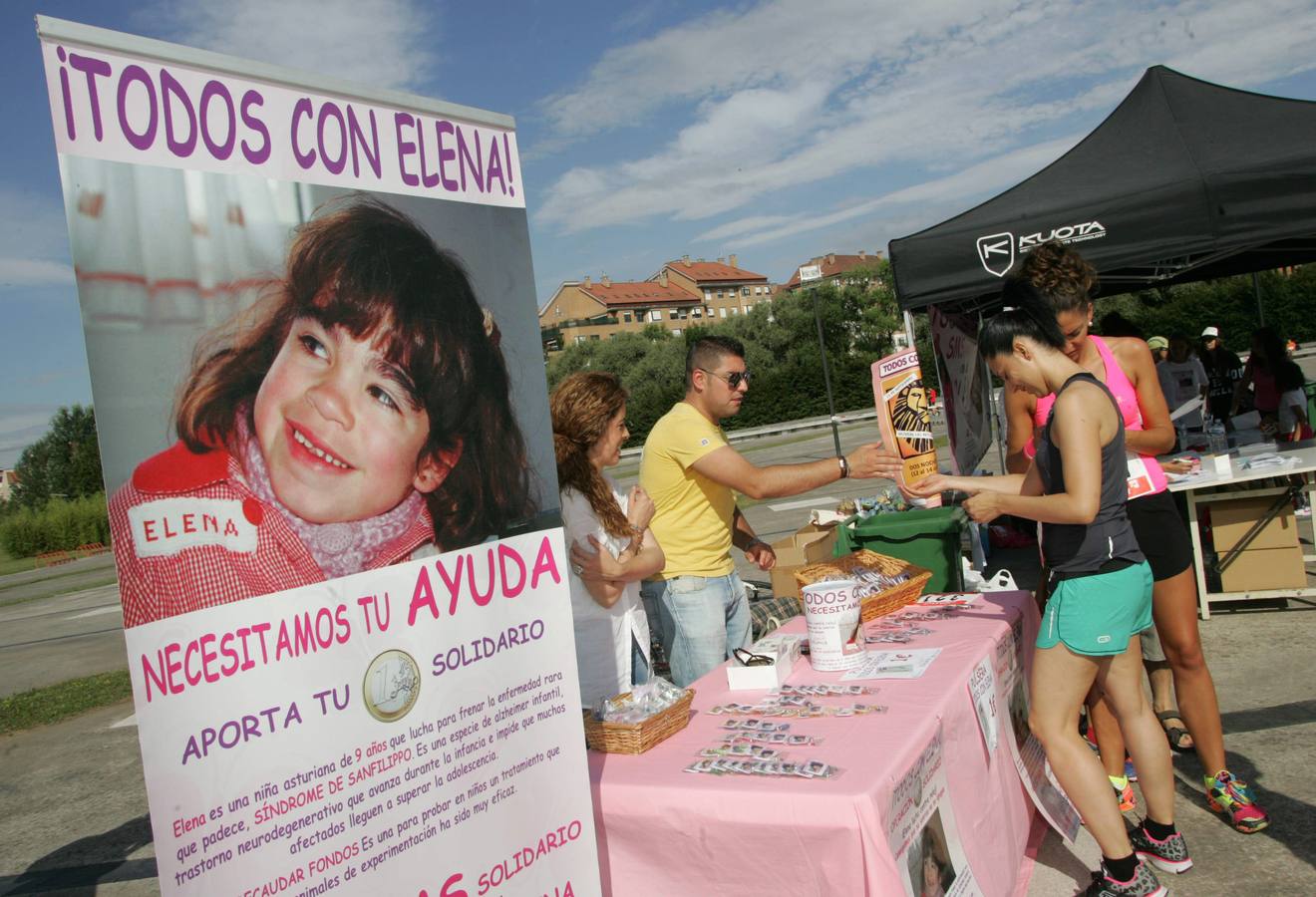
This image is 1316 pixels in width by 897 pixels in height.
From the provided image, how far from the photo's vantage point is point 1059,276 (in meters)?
3.13

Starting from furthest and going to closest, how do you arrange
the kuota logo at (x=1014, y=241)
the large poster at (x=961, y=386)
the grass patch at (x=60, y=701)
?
1. the grass patch at (x=60, y=701)
2. the large poster at (x=961, y=386)
3. the kuota logo at (x=1014, y=241)

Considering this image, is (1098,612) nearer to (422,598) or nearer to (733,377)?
(733,377)

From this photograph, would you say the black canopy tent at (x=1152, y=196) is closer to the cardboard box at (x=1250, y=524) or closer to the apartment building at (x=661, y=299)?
the cardboard box at (x=1250, y=524)

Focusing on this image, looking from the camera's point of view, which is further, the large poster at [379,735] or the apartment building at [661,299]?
the apartment building at [661,299]

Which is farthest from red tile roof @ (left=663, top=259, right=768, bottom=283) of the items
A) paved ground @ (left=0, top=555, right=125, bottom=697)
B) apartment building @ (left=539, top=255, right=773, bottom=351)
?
paved ground @ (left=0, top=555, right=125, bottom=697)

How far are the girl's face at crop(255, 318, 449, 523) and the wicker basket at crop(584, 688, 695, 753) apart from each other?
0.92m

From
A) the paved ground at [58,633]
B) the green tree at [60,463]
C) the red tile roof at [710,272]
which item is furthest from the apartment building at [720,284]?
the paved ground at [58,633]

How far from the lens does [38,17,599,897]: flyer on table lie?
1362 mm

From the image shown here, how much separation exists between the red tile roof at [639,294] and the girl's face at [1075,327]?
89.8 meters

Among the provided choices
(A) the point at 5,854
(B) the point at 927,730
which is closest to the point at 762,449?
(A) the point at 5,854

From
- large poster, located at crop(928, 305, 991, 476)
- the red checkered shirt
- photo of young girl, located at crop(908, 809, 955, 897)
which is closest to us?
the red checkered shirt

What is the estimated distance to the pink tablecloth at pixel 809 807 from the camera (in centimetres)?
188

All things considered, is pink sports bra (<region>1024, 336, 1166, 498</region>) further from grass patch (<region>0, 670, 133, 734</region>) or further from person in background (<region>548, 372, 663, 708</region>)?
grass patch (<region>0, 670, 133, 734</region>)

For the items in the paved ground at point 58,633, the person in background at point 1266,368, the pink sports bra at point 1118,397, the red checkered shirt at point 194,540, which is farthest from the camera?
the paved ground at point 58,633
